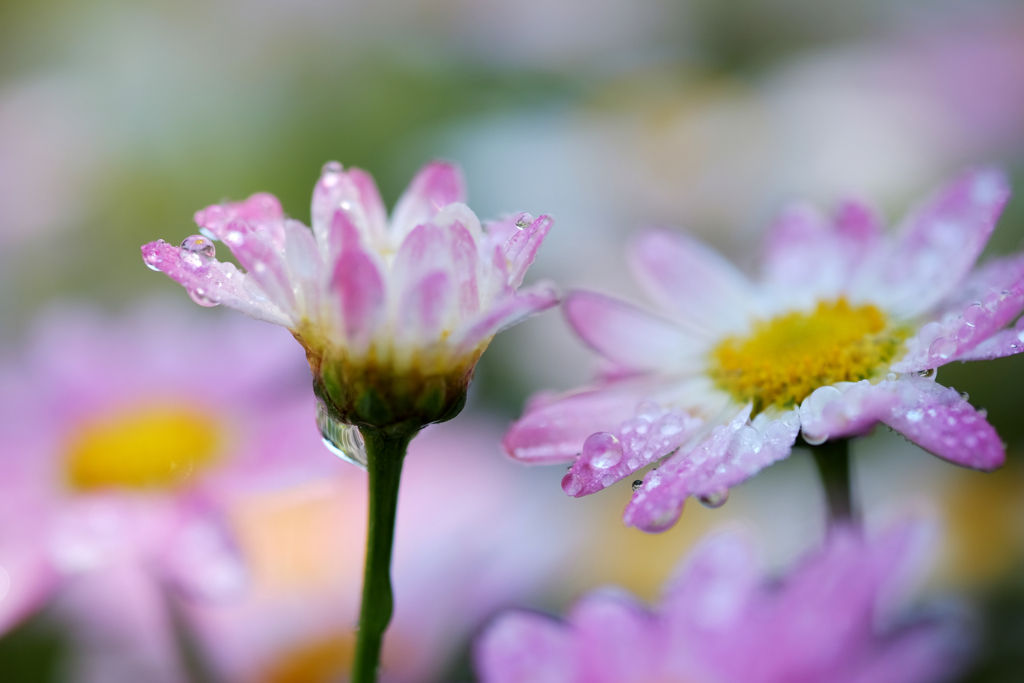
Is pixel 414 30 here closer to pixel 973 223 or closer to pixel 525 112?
pixel 525 112

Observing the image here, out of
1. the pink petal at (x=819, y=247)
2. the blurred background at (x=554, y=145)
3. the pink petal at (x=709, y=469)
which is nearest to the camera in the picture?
the pink petal at (x=709, y=469)

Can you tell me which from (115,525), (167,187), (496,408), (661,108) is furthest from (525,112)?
(115,525)

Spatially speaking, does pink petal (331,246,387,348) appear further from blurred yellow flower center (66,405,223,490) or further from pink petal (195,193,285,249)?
blurred yellow flower center (66,405,223,490)

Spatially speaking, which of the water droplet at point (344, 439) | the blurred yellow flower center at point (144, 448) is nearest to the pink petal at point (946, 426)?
the water droplet at point (344, 439)

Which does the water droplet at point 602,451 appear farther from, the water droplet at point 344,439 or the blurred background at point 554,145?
the blurred background at point 554,145

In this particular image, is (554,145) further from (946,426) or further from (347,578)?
(946,426)

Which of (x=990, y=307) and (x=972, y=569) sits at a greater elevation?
(x=990, y=307)
